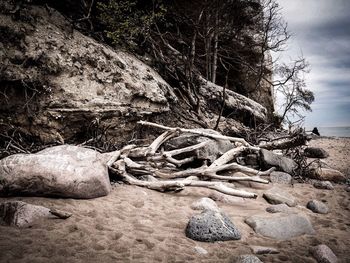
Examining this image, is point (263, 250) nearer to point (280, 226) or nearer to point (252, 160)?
point (280, 226)

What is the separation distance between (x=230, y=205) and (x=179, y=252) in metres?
1.71

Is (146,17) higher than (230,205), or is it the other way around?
(146,17)

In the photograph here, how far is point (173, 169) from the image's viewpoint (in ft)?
18.2

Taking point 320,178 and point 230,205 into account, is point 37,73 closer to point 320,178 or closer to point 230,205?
point 230,205

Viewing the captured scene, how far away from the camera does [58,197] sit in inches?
127

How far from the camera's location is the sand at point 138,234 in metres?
2.22

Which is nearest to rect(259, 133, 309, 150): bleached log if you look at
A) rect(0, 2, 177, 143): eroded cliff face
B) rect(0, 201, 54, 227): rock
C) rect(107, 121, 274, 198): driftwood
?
rect(107, 121, 274, 198): driftwood

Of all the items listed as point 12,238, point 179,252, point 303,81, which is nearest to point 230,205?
point 179,252

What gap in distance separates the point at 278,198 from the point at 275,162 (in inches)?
69.2

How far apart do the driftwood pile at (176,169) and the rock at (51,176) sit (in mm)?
836

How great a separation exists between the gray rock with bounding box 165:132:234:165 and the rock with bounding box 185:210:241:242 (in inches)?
102

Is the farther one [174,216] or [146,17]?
[146,17]

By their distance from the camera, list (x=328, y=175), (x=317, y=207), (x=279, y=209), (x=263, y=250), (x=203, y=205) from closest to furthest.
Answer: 1. (x=263, y=250)
2. (x=203, y=205)
3. (x=279, y=209)
4. (x=317, y=207)
5. (x=328, y=175)

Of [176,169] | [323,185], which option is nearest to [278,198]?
[323,185]
